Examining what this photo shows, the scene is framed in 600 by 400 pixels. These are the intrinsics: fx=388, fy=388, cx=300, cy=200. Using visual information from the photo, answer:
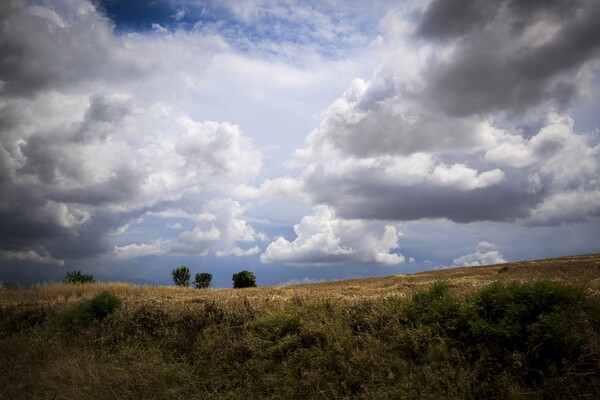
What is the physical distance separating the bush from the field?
51.4 inches

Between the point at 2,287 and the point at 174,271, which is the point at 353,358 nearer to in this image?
the point at 2,287

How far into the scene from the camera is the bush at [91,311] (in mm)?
15508

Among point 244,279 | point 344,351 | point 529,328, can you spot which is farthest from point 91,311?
point 244,279

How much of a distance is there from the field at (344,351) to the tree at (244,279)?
34.2m

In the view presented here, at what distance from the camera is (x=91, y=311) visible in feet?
51.9

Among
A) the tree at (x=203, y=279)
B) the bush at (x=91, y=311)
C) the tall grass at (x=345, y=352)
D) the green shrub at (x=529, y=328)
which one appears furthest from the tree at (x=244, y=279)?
the green shrub at (x=529, y=328)

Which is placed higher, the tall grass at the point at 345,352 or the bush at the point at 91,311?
the bush at the point at 91,311

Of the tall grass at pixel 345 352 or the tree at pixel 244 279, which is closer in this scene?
the tall grass at pixel 345 352

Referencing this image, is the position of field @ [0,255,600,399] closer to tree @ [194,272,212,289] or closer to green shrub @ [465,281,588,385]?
green shrub @ [465,281,588,385]

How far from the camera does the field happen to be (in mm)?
7016

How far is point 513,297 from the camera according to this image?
839cm

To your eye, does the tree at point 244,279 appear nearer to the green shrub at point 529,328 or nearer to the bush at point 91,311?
the bush at point 91,311

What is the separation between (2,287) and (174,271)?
22.1 m

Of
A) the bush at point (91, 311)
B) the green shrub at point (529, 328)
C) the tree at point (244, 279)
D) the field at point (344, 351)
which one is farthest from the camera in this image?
the tree at point (244, 279)
